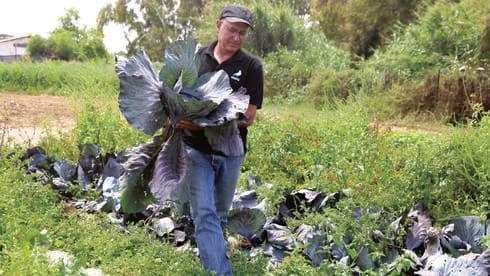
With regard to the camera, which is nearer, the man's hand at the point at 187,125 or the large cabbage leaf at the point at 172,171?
the large cabbage leaf at the point at 172,171

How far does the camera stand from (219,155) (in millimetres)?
3178

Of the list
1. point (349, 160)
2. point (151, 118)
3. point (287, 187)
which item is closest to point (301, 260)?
point (151, 118)

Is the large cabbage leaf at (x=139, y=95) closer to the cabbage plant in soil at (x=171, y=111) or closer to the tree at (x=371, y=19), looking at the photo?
the cabbage plant in soil at (x=171, y=111)

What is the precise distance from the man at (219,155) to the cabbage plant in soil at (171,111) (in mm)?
105

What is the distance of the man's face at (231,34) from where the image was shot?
317 centimetres

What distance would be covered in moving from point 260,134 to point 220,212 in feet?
9.09

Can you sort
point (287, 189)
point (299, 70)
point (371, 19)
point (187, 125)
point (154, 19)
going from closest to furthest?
point (187, 125)
point (287, 189)
point (299, 70)
point (371, 19)
point (154, 19)

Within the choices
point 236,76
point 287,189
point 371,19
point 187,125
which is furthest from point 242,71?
point 371,19

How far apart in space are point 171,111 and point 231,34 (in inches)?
22.7

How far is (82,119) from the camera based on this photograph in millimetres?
5969

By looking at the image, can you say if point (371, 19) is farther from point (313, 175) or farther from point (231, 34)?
point (231, 34)

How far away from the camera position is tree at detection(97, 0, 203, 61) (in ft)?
150

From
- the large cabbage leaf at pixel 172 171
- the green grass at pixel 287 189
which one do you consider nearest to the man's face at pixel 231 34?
the large cabbage leaf at pixel 172 171

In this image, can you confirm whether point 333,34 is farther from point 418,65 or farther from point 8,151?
point 8,151
